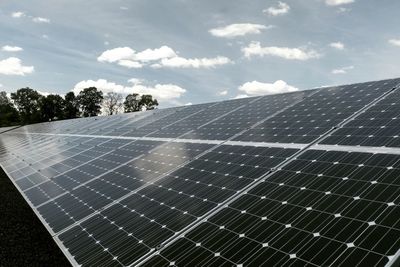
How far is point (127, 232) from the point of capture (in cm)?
1273

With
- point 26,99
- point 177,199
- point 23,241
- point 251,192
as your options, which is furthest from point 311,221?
point 26,99

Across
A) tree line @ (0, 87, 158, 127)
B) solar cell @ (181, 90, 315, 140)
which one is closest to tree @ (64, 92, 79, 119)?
tree line @ (0, 87, 158, 127)

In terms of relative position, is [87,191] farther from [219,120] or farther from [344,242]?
[344,242]

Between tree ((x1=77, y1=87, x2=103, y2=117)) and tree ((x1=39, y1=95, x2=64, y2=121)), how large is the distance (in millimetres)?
9156

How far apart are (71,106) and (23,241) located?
12004 centimetres

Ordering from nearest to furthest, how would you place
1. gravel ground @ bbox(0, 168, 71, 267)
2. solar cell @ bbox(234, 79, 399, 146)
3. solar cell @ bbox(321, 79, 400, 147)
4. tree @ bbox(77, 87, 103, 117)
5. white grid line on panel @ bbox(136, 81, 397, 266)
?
1. white grid line on panel @ bbox(136, 81, 397, 266)
2. solar cell @ bbox(321, 79, 400, 147)
3. solar cell @ bbox(234, 79, 399, 146)
4. gravel ground @ bbox(0, 168, 71, 267)
5. tree @ bbox(77, 87, 103, 117)

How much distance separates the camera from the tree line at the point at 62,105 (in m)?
127

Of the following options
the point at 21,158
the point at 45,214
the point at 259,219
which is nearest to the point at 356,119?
the point at 259,219

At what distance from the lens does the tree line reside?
127m

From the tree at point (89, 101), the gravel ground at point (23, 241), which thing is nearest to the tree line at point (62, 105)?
the tree at point (89, 101)

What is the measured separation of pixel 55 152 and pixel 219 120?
1573 cm

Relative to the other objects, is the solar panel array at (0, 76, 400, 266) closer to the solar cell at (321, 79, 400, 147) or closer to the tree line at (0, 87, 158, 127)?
the solar cell at (321, 79, 400, 147)

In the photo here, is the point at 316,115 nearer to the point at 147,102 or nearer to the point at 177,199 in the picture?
the point at 177,199

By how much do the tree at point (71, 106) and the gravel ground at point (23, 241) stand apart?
10900 cm
